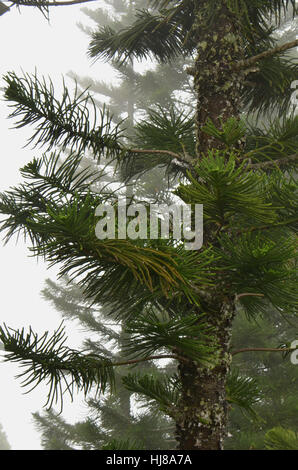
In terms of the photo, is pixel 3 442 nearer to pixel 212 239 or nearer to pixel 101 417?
pixel 101 417

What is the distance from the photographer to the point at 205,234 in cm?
208

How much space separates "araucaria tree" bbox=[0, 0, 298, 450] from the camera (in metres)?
1.37

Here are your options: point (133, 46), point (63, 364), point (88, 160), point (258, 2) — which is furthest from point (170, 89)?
point (63, 364)

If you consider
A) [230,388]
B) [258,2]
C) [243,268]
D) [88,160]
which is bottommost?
[230,388]

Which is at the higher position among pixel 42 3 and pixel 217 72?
pixel 42 3

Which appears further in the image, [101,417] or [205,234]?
[101,417]

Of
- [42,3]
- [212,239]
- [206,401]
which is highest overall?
[42,3]

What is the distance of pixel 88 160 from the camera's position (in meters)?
15.2

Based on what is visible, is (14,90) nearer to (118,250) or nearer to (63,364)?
(118,250)

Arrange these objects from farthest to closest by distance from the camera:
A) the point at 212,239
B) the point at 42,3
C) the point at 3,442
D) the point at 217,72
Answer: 1. the point at 3,442
2. the point at 42,3
3. the point at 217,72
4. the point at 212,239

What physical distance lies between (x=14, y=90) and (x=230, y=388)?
167 cm

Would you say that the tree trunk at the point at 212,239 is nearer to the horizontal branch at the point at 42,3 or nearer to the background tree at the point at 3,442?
the horizontal branch at the point at 42,3

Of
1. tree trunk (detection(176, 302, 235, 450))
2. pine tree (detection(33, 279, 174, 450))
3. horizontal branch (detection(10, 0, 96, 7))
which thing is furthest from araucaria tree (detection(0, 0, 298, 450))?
pine tree (detection(33, 279, 174, 450))

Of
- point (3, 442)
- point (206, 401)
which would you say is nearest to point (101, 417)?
point (206, 401)
